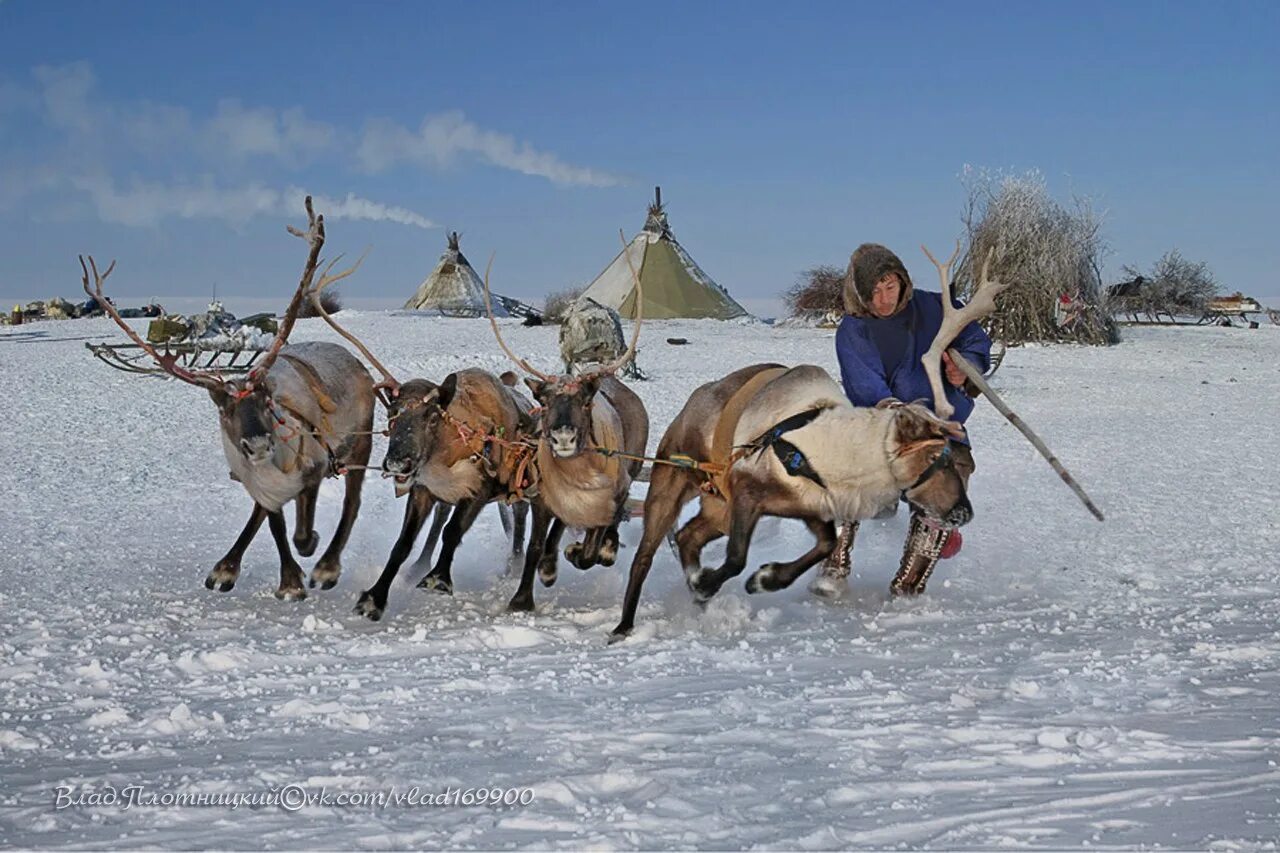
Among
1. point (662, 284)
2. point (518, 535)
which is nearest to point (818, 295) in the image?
point (662, 284)

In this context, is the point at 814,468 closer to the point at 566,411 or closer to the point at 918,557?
the point at 918,557

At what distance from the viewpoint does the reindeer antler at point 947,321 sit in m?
6.36

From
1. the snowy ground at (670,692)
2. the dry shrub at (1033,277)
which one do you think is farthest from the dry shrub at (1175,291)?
the snowy ground at (670,692)

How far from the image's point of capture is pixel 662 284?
3497 centimetres

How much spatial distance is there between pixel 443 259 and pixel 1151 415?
87.0ft

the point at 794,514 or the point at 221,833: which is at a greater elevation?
the point at 794,514

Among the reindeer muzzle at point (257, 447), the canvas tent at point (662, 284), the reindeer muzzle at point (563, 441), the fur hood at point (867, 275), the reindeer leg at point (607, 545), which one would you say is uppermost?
Answer: the canvas tent at point (662, 284)


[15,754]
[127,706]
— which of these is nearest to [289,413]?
[127,706]

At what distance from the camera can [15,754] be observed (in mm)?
4266

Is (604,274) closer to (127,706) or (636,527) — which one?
(636,527)

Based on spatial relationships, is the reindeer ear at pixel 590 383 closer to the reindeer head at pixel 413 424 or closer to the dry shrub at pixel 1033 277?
the reindeer head at pixel 413 424

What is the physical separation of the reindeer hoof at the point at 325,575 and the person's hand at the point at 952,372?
151 inches

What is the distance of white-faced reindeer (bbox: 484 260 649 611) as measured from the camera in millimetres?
6727

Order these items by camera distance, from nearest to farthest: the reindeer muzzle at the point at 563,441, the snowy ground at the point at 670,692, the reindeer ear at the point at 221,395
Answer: the snowy ground at the point at 670,692 → the reindeer muzzle at the point at 563,441 → the reindeer ear at the point at 221,395
